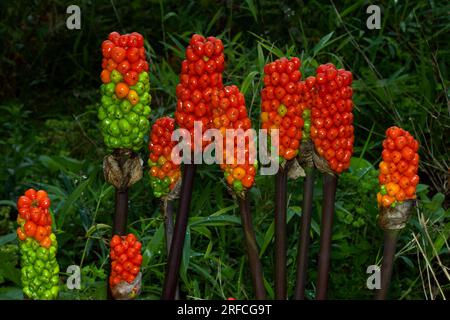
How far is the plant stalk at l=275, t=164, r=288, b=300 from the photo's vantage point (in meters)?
1.54

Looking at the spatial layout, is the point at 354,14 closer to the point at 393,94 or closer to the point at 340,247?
the point at 393,94

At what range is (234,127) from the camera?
1.44m

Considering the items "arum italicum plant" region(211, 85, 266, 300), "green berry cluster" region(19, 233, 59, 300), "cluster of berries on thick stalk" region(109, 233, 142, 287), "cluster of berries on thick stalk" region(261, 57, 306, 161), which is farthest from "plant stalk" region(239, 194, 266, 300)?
"green berry cluster" region(19, 233, 59, 300)

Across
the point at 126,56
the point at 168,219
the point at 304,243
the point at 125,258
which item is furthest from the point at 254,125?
the point at 125,258

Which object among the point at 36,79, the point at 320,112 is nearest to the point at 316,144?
the point at 320,112

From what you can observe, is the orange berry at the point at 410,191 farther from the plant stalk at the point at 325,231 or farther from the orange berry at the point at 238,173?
the orange berry at the point at 238,173

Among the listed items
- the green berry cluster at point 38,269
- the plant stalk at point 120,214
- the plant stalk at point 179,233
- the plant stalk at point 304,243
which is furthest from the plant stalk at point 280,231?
the green berry cluster at point 38,269

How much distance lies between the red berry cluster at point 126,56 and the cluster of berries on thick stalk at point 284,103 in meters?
0.21

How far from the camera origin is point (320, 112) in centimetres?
148

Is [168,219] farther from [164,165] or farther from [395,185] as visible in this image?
[395,185]

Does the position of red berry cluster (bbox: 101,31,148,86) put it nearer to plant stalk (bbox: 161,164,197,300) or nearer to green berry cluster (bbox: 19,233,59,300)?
plant stalk (bbox: 161,164,197,300)

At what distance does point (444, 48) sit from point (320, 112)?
2.03m

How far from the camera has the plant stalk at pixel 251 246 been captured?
1524 millimetres

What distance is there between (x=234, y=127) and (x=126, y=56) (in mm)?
213
